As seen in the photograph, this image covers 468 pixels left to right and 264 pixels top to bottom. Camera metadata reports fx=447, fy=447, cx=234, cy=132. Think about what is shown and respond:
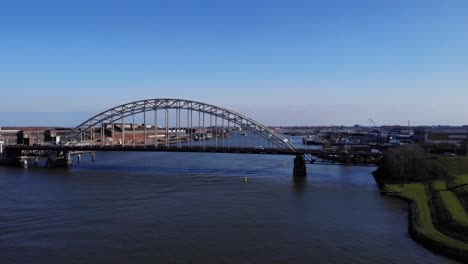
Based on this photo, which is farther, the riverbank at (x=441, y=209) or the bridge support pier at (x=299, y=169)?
the bridge support pier at (x=299, y=169)

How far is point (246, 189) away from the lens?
29578 millimetres

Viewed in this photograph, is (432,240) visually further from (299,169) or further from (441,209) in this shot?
(299,169)

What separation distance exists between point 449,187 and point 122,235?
756 inches

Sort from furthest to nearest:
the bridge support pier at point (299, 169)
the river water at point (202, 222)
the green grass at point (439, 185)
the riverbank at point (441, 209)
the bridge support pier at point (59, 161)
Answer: the bridge support pier at point (59, 161) < the bridge support pier at point (299, 169) < the green grass at point (439, 185) < the riverbank at point (441, 209) < the river water at point (202, 222)

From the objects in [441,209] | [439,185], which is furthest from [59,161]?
[441,209]

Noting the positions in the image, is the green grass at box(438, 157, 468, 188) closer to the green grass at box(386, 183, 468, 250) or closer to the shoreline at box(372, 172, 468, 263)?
the green grass at box(386, 183, 468, 250)

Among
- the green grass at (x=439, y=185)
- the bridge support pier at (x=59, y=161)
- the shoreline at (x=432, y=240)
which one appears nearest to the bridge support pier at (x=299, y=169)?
the green grass at (x=439, y=185)

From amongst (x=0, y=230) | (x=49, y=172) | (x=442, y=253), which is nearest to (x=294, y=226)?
(x=442, y=253)

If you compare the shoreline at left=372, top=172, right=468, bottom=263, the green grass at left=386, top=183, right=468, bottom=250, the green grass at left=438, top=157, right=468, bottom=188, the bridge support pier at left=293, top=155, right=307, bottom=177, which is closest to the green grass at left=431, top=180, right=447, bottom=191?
the green grass at left=438, top=157, right=468, bottom=188

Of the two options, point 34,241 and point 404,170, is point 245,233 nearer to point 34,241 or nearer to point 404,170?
point 34,241

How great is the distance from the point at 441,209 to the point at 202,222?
435 inches

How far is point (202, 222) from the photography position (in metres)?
19.6

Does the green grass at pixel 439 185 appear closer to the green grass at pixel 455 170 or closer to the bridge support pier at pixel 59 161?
the green grass at pixel 455 170

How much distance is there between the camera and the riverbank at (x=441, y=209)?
1595 cm
